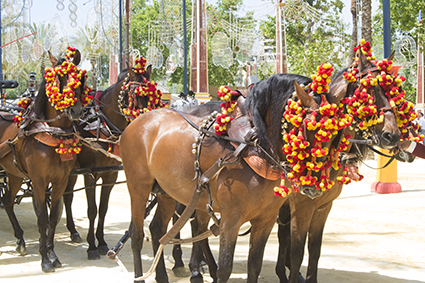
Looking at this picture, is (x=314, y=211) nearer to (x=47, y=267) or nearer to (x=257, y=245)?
(x=257, y=245)

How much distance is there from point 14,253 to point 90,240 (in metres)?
1.21

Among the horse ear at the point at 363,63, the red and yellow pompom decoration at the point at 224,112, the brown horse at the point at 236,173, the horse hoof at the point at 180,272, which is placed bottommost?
the horse hoof at the point at 180,272

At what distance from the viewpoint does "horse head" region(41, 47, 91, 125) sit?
17.5 ft

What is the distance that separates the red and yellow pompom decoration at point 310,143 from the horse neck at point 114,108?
133 inches

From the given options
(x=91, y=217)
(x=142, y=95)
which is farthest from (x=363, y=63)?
(x=91, y=217)

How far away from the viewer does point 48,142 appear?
5512 millimetres

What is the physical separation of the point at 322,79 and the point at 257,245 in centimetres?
152


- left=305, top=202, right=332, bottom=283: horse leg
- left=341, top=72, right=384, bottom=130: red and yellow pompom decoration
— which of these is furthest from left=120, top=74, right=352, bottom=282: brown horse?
left=305, top=202, right=332, bottom=283: horse leg

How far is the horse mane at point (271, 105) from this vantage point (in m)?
3.52

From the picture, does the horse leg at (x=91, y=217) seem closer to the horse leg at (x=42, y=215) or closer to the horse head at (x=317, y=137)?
the horse leg at (x=42, y=215)

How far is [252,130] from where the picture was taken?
141 inches

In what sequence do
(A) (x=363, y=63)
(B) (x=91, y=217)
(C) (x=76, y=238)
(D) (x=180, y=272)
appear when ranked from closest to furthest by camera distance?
(A) (x=363, y=63) < (D) (x=180, y=272) < (B) (x=91, y=217) < (C) (x=76, y=238)

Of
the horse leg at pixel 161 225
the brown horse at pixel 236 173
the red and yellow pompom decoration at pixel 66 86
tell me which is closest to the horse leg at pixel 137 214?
the horse leg at pixel 161 225

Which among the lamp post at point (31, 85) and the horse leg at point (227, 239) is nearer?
the horse leg at point (227, 239)
